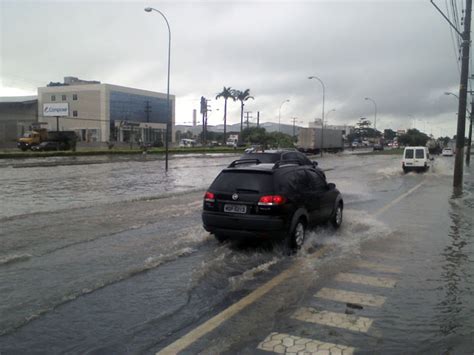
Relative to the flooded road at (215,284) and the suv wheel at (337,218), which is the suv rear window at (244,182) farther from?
the suv wheel at (337,218)

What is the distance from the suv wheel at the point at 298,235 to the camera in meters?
7.68

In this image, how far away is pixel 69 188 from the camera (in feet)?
59.3

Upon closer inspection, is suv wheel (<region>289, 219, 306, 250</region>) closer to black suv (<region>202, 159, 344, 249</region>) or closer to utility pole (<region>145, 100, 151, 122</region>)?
black suv (<region>202, 159, 344, 249</region>)

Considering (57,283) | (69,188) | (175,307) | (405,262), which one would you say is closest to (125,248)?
(57,283)

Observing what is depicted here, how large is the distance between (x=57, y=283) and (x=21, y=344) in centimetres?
183

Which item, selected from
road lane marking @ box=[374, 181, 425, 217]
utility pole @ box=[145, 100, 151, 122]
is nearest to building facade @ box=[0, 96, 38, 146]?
utility pole @ box=[145, 100, 151, 122]

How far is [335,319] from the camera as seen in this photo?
15.7ft

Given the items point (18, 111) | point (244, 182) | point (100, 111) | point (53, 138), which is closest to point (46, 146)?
point (53, 138)

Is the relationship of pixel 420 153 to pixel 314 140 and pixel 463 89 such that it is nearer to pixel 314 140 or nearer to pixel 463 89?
pixel 463 89

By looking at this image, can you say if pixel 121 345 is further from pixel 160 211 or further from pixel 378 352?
pixel 160 211

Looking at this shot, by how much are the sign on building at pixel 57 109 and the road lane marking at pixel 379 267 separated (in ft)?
273

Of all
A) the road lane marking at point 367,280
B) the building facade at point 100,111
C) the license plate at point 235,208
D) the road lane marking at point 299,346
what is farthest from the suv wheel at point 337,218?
the building facade at point 100,111

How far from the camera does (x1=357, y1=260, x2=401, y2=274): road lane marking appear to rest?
264 inches

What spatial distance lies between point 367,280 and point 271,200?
80.6 inches
